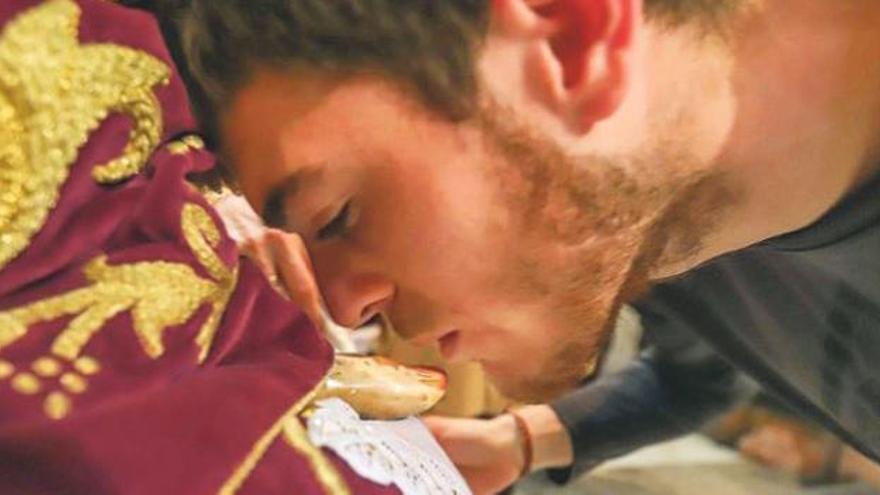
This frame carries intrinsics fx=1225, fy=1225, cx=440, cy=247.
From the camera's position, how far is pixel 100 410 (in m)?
0.46

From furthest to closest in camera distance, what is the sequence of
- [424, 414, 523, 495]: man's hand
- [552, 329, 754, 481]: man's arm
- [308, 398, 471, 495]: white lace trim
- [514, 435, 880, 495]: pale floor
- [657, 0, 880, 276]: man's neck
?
[514, 435, 880, 495]: pale floor
[552, 329, 754, 481]: man's arm
[424, 414, 523, 495]: man's hand
[657, 0, 880, 276]: man's neck
[308, 398, 471, 495]: white lace trim

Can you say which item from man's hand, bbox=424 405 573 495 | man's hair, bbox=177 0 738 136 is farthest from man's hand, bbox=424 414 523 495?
man's hair, bbox=177 0 738 136

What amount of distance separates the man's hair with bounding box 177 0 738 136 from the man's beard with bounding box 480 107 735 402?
38 millimetres

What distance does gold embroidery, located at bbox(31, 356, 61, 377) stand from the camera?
18.4 inches

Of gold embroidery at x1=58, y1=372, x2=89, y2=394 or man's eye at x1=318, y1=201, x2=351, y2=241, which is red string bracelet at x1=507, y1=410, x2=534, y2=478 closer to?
man's eye at x1=318, y1=201, x2=351, y2=241

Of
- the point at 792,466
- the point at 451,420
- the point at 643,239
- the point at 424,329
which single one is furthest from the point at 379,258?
the point at 792,466

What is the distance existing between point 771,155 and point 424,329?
234 millimetres

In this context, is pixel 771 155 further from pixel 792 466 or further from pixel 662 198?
pixel 792 466

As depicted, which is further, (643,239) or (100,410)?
(643,239)

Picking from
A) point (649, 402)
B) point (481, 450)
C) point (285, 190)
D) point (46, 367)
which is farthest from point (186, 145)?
point (649, 402)

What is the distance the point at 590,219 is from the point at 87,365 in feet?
1.09

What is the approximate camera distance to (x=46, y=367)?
1.54ft

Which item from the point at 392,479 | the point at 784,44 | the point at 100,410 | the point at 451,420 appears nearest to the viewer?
the point at 100,410

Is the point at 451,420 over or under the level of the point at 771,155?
under
